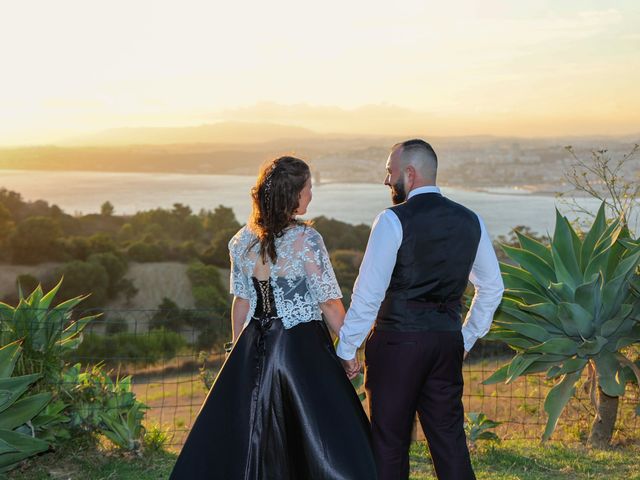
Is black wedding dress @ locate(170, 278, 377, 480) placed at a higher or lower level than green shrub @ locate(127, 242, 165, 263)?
higher

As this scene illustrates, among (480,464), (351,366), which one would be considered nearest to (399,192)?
(351,366)

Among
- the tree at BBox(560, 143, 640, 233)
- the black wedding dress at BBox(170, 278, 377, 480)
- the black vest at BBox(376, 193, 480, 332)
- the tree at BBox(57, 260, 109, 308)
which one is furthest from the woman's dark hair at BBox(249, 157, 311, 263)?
the tree at BBox(57, 260, 109, 308)

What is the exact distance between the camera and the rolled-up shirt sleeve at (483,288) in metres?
3.68

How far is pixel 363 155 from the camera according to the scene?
38.2 metres

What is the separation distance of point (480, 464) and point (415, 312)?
2.21 m

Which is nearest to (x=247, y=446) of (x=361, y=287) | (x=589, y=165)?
(x=361, y=287)

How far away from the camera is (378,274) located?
11.1ft

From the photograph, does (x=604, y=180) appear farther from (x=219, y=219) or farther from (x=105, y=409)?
(x=219, y=219)

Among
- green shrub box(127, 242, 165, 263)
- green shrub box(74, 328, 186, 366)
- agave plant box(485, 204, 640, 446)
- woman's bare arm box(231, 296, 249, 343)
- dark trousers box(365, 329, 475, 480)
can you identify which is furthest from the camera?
green shrub box(127, 242, 165, 263)

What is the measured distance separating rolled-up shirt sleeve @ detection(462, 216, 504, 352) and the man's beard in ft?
1.22

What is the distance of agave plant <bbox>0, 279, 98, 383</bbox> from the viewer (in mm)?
5414

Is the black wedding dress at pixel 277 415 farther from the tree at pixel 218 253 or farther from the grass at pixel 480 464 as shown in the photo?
the tree at pixel 218 253

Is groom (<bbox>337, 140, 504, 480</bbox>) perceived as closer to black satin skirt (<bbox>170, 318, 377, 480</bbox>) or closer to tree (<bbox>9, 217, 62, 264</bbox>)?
black satin skirt (<bbox>170, 318, 377, 480</bbox>)

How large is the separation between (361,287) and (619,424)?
383 centimetres
